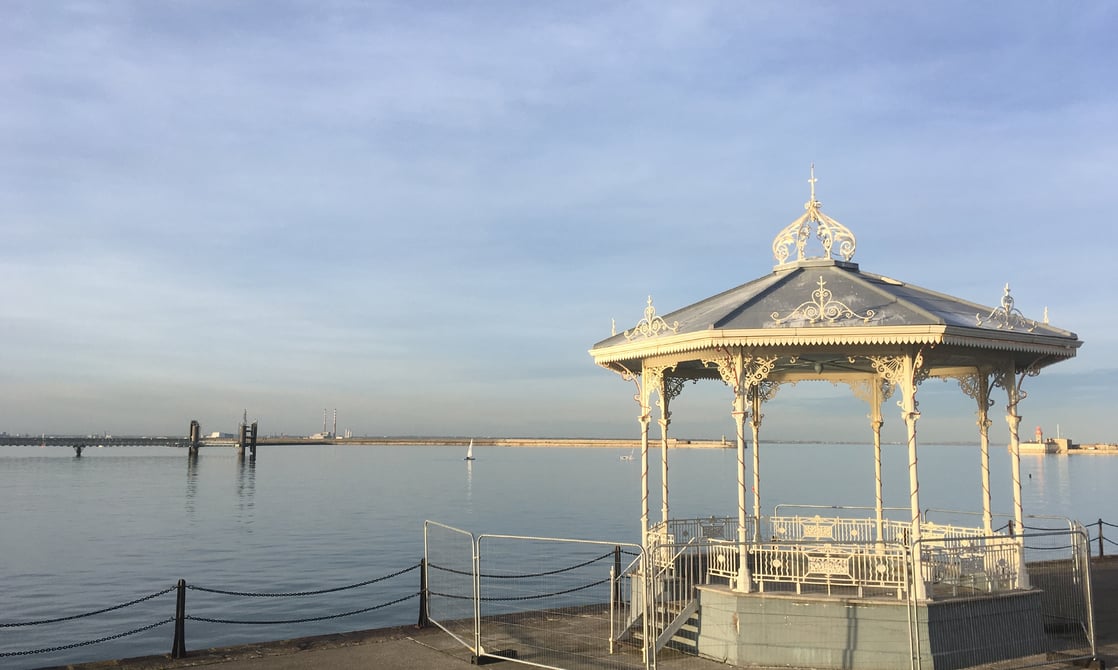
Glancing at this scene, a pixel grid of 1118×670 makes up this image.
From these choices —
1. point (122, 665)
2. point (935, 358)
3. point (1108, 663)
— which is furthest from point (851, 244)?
point (122, 665)

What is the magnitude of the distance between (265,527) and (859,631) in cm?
4246

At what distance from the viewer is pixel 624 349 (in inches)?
602

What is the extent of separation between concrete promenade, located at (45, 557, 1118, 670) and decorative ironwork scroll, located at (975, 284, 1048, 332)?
5.13m

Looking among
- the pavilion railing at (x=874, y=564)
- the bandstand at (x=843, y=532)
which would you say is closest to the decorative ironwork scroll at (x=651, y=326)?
the bandstand at (x=843, y=532)

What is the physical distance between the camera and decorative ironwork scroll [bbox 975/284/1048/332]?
1350 cm

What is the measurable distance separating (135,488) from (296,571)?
5422cm

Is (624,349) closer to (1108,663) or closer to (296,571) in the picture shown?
(1108,663)

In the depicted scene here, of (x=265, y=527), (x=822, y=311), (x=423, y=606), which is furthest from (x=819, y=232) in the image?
(x=265, y=527)

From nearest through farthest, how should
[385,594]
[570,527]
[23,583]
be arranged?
[385,594] → [23,583] → [570,527]

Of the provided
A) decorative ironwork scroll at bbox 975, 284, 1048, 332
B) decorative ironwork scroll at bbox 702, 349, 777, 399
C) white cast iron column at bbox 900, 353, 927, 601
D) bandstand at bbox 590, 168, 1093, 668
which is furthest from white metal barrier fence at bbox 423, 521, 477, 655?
decorative ironwork scroll at bbox 975, 284, 1048, 332

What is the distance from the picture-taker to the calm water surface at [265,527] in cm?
2447

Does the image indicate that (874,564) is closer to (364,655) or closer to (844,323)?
(844,323)

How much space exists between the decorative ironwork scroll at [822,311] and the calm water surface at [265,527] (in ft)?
52.7

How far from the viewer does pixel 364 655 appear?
506 inches
